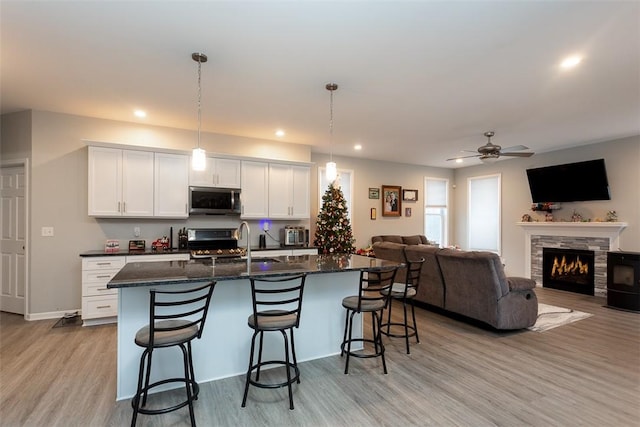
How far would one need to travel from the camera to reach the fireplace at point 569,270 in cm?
605

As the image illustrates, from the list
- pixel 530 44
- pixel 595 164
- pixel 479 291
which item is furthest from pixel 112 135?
pixel 595 164

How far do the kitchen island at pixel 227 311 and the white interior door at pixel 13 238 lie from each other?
121 inches

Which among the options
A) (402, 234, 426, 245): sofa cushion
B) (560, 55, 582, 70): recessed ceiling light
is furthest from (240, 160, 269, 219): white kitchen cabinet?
(560, 55, 582, 70): recessed ceiling light

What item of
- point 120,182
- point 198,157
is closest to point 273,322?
point 198,157

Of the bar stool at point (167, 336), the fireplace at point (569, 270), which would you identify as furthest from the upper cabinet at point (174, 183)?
the fireplace at point (569, 270)

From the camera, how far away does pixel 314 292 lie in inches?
126

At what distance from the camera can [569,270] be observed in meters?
6.38

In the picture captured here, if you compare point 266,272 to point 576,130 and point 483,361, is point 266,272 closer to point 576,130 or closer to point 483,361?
point 483,361

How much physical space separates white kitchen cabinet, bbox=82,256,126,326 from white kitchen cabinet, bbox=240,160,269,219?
1931mm

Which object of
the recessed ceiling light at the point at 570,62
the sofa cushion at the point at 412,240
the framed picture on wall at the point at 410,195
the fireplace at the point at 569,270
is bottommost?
the fireplace at the point at 569,270

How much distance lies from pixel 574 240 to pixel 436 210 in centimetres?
312

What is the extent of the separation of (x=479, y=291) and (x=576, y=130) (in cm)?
Answer: 334

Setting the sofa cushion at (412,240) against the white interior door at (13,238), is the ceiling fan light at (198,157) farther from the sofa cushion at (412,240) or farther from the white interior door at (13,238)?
the sofa cushion at (412,240)

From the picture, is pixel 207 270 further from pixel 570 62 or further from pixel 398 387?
pixel 570 62
